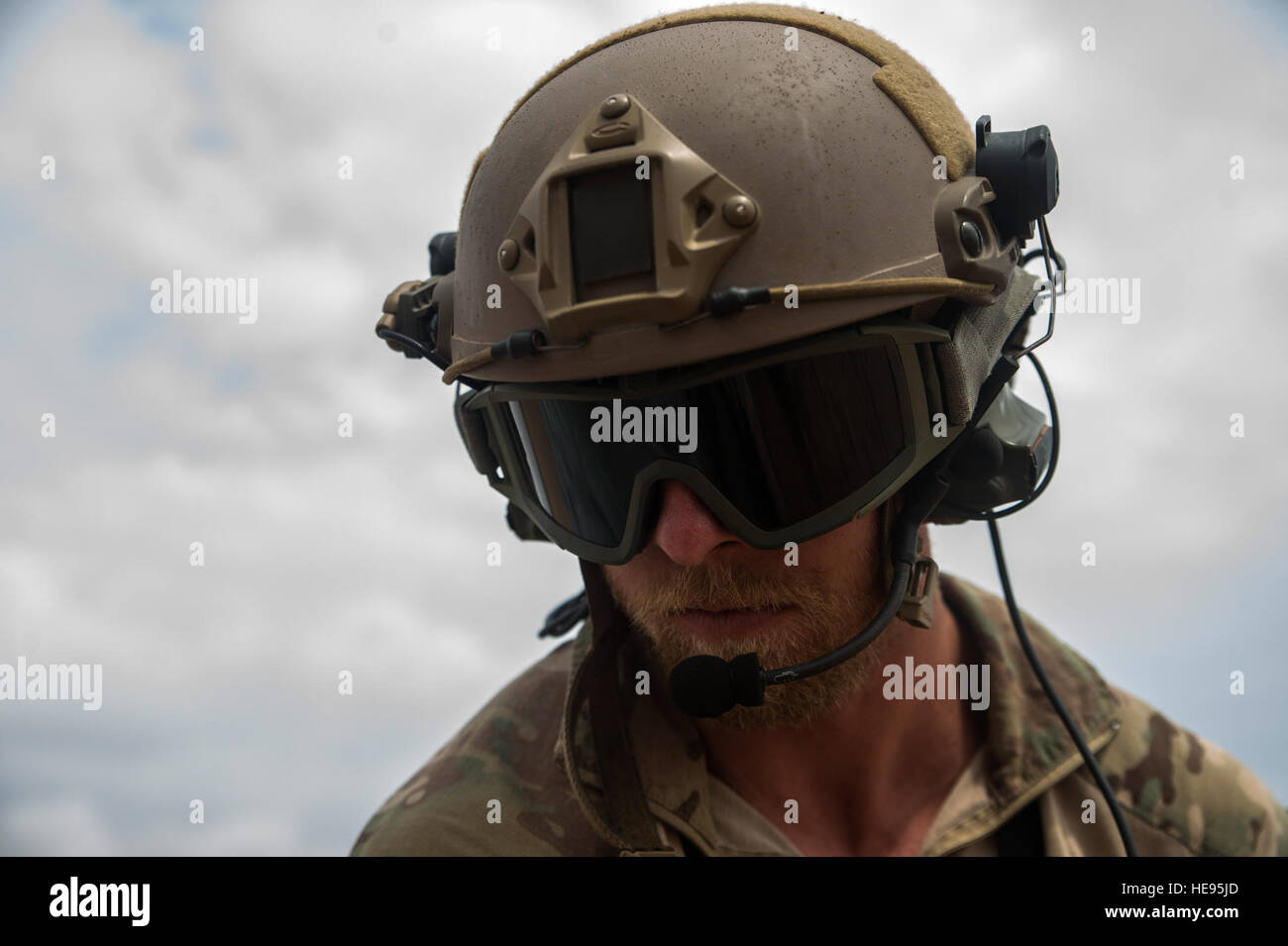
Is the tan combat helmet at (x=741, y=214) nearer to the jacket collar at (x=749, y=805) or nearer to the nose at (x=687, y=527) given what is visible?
the nose at (x=687, y=527)

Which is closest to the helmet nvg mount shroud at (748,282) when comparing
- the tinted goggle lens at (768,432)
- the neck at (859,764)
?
the tinted goggle lens at (768,432)

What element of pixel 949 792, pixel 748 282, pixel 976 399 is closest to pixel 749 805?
pixel 949 792

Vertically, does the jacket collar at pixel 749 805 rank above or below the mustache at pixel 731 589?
below

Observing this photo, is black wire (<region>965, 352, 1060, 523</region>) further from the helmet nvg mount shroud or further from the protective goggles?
the protective goggles

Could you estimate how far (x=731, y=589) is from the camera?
7.14 ft

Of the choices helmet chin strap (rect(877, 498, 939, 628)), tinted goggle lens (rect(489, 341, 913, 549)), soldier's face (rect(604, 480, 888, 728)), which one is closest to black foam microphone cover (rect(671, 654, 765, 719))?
soldier's face (rect(604, 480, 888, 728))

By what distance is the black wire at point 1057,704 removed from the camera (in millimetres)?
2357

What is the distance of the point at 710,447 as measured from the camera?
80.0 inches

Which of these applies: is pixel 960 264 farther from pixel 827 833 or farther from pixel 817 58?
pixel 827 833

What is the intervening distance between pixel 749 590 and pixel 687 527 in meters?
0.19

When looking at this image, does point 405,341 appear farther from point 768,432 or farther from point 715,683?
point 715,683

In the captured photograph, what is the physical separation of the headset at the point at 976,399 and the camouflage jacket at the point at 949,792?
0.10 meters
